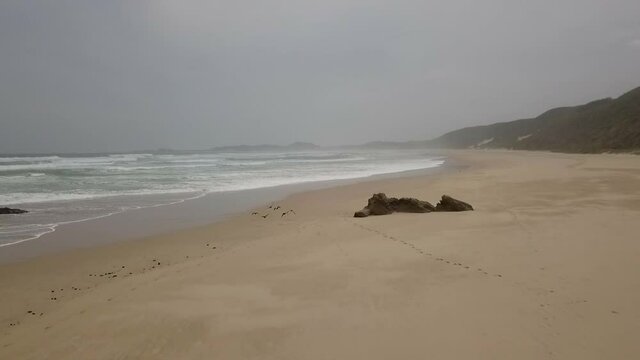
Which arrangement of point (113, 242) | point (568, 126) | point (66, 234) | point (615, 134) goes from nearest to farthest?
point (113, 242) < point (66, 234) < point (615, 134) < point (568, 126)

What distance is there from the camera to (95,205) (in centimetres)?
1460

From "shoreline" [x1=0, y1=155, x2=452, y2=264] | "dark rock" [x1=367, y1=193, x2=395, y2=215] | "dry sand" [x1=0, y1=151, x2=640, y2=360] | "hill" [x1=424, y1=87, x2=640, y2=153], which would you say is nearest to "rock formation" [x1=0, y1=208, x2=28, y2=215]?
"shoreline" [x1=0, y1=155, x2=452, y2=264]

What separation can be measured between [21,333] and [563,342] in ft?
18.7

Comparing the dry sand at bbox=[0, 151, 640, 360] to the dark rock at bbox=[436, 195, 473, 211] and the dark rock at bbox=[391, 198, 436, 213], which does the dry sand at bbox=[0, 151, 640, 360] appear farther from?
the dark rock at bbox=[391, 198, 436, 213]

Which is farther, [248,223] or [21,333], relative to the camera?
[248,223]

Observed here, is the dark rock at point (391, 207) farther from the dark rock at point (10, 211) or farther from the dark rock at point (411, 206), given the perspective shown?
the dark rock at point (10, 211)

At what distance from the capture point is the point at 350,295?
16.2 feet

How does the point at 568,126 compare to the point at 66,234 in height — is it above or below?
above

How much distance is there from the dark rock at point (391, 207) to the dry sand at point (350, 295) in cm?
179

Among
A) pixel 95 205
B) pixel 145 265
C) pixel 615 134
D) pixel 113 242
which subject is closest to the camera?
pixel 145 265

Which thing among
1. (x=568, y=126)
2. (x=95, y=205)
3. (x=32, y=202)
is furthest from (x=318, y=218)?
(x=568, y=126)

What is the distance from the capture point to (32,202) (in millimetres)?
15570

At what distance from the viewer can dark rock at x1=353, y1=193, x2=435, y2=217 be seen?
36.6ft

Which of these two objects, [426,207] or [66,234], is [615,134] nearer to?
[426,207]
